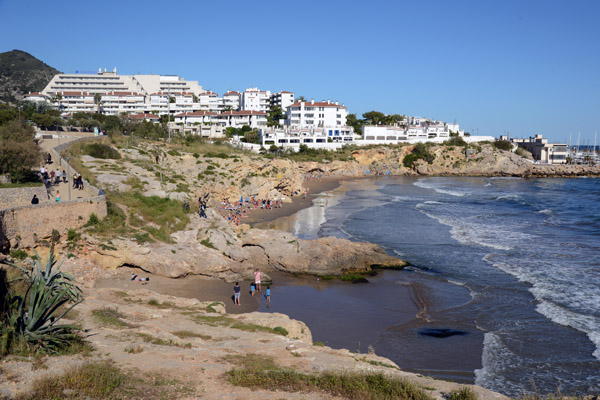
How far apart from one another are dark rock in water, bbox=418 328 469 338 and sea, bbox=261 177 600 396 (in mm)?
38

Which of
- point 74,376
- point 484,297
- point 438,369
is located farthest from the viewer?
point 484,297

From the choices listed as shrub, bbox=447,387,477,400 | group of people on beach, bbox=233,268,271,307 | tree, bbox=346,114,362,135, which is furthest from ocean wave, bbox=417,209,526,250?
tree, bbox=346,114,362,135

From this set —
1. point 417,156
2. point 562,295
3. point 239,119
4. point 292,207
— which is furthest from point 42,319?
point 417,156

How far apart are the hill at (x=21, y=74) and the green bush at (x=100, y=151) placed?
105 metres

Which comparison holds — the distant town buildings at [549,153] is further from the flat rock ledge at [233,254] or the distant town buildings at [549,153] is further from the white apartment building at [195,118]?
the flat rock ledge at [233,254]

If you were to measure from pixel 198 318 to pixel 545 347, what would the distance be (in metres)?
11.8

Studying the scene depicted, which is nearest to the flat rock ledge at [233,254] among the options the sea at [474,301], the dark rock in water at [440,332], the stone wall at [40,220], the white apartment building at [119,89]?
the stone wall at [40,220]

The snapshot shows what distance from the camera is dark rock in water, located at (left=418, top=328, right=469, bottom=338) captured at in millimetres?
17234

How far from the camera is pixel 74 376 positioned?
28.2ft

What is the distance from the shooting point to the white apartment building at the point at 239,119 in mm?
94188

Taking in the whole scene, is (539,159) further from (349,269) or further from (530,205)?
(349,269)

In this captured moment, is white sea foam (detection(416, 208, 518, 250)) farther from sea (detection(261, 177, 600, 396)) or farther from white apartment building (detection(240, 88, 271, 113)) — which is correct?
white apartment building (detection(240, 88, 271, 113))

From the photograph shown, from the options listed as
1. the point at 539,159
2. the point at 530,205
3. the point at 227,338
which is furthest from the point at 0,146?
the point at 539,159

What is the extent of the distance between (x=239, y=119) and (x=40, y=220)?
77192 millimetres
